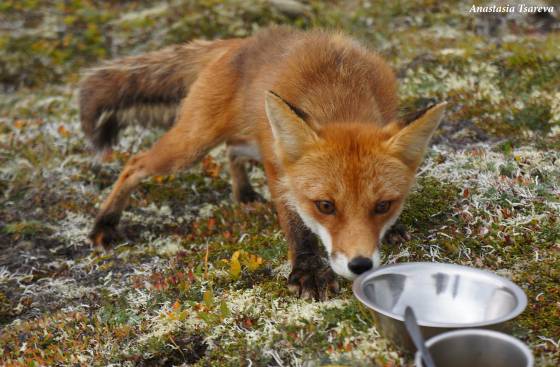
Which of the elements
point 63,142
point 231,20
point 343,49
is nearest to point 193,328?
point 343,49

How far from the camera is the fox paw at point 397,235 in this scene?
476cm

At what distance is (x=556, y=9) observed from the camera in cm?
1003

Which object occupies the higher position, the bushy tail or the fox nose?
the bushy tail

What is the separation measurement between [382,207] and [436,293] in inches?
23.7

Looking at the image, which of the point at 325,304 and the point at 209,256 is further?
the point at 209,256

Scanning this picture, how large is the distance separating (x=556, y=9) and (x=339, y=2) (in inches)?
146

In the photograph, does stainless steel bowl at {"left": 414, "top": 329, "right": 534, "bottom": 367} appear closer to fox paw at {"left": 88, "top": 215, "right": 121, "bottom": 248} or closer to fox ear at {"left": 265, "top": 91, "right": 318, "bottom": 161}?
fox ear at {"left": 265, "top": 91, "right": 318, "bottom": 161}

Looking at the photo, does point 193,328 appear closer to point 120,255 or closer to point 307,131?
point 307,131

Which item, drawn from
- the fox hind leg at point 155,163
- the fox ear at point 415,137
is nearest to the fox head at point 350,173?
the fox ear at point 415,137

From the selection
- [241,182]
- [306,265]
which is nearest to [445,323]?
[306,265]

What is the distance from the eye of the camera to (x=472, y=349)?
9.53ft

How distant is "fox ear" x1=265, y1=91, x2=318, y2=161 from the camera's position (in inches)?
149

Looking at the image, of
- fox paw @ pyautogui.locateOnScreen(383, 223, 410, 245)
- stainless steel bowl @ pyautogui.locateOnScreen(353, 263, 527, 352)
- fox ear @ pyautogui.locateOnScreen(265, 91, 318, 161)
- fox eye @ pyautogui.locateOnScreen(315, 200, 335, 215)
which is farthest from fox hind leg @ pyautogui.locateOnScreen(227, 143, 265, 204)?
stainless steel bowl @ pyautogui.locateOnScreen(353, 263, 527, 352)

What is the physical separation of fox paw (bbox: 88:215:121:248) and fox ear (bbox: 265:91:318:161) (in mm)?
2606
